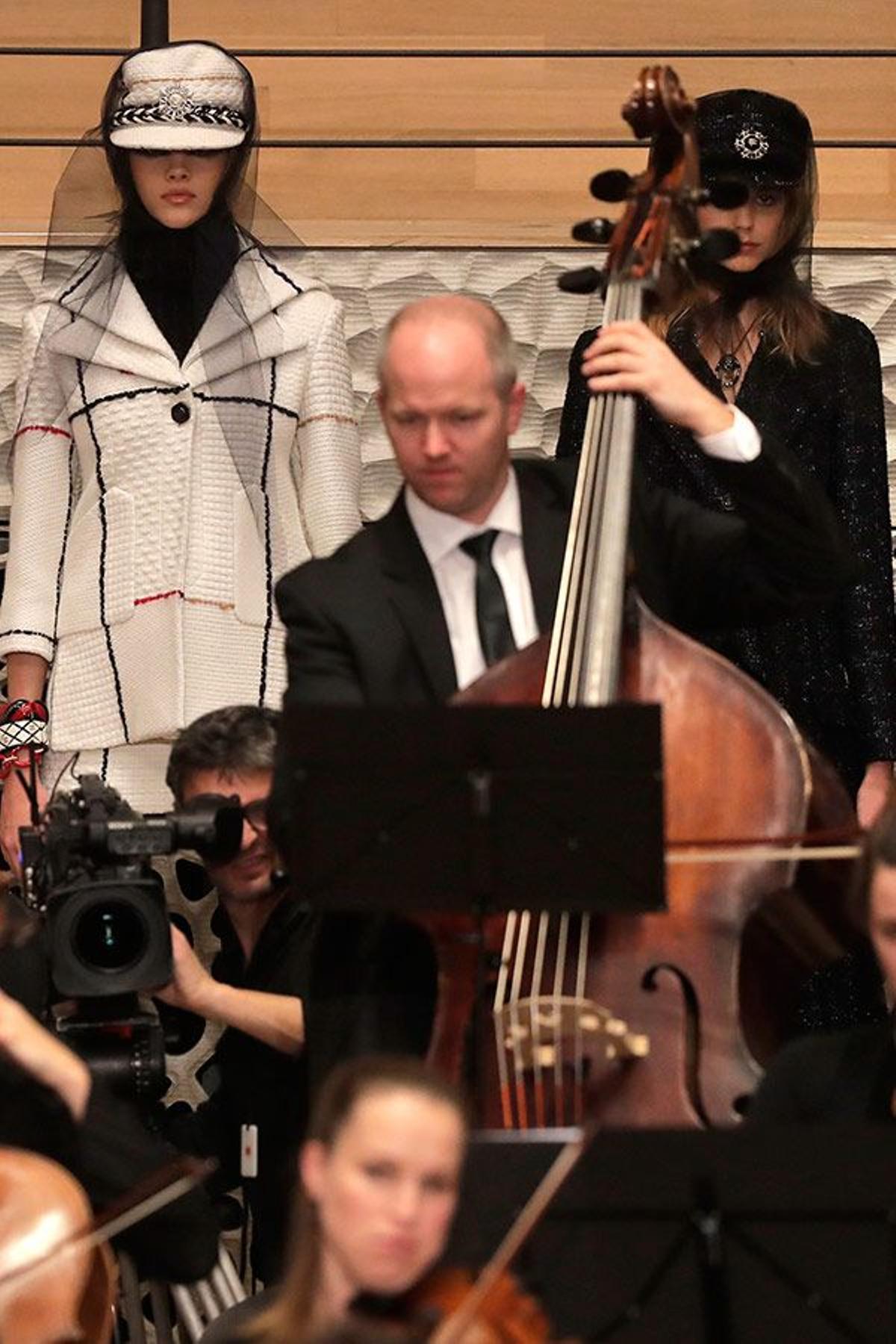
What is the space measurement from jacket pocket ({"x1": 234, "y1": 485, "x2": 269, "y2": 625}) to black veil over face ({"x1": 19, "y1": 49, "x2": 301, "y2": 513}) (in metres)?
0.03

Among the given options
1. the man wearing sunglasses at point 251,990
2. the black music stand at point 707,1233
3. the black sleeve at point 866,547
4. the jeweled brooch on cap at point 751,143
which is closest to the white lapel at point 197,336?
the man wearing sunglasses at point 251,990

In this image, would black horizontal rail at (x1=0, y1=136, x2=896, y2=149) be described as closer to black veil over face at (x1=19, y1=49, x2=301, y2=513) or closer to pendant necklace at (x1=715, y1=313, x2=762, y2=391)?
black veil over face at (x1=19, y1=49, x2=301, y2=513)

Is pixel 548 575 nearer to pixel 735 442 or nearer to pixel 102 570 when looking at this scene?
pixel 735 442

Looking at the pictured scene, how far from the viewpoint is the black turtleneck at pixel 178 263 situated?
3.48m

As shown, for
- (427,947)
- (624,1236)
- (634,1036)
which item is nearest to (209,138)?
(427,947)

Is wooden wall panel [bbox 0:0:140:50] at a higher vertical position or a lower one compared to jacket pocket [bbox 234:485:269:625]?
higher

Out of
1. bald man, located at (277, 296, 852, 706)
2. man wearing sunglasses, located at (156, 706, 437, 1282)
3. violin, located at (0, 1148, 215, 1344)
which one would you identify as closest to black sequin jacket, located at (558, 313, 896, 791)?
bald man, located at (277, 296, 852, 706)

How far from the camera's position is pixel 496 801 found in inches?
93.7

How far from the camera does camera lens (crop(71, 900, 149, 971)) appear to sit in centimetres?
293

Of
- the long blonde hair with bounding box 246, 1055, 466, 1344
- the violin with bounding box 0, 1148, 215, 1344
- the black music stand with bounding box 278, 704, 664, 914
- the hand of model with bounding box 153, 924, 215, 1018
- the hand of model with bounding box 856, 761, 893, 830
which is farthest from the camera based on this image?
the hand of model with bounding box 856, 761, 893, 830

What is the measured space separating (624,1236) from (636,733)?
46cm

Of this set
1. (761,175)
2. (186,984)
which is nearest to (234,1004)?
(186,984)

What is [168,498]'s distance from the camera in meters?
3.47

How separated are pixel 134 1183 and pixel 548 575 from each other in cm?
76
